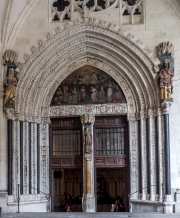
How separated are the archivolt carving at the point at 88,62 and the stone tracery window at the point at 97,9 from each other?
0.34 metres

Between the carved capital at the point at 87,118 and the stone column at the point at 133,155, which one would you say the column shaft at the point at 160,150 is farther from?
the carved capital at the point at 87,118

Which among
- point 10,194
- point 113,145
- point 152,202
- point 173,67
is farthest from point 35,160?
point 173,67

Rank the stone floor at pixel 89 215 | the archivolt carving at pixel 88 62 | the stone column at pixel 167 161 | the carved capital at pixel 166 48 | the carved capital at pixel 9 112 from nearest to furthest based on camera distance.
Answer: the stone floor at pixel 89 215, the stone column at pixel 167 161, the carved capital at pixel 166 48, the carved capital at pixel 9 112, the archivolt carving at pixel 88 62

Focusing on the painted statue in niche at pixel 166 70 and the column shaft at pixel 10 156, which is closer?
the painted statue in niche at pixel 166 70

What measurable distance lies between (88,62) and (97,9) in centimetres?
165

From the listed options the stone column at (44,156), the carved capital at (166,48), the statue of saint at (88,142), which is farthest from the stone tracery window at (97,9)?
the statue of saint at (88,142)

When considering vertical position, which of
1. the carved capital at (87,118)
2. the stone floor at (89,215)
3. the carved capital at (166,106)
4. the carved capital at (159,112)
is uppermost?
the carved capital at (166,106)

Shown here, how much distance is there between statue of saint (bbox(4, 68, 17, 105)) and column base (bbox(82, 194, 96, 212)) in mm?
3580

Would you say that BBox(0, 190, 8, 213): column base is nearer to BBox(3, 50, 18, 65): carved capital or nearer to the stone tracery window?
BBox(3, 50, 18, 65): carved capital

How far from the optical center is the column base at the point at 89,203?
53.3 feet

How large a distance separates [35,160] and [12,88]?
2.30 metres

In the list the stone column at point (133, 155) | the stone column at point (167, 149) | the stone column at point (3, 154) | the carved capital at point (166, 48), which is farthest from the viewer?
the stone column at point (133, 155)

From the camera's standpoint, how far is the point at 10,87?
15969mm

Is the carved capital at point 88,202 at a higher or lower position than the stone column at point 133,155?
lower
